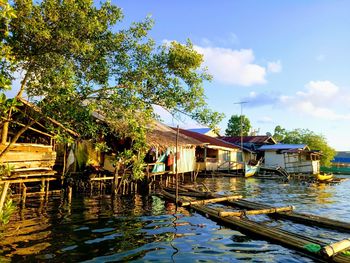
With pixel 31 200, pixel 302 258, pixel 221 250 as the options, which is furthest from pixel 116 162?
pixel 302 258

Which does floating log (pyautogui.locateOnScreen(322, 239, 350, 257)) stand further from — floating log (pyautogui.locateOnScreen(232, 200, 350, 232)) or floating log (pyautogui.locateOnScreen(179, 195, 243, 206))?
floating log (pyautogui.locateOnScreen(179, 195, 243, 206))

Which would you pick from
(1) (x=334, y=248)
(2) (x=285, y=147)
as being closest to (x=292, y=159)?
(2) (x=285, y=147)

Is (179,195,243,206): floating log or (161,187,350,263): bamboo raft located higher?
(179,195,243,206): floating log

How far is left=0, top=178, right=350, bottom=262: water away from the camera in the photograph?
24.4 ft

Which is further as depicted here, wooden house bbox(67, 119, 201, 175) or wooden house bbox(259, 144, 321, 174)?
wooden house bbox(259, 144, 321, 174)

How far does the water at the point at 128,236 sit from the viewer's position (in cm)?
743

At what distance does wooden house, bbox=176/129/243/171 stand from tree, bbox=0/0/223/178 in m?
19.1

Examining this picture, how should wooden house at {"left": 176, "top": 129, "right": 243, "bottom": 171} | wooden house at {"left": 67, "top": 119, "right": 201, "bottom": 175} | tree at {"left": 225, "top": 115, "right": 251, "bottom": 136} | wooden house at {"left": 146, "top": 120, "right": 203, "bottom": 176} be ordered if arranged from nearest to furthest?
wooden house at {"left": 67, "top": 119, "right": 201, "bottom": 175} → wooden house at {"left": 146, "top": 120, "right": 203, "bottom": 176} → wooden house at {"left": 176, "top": 129, "right": 243, "bottom": 171} → tree at {"left": 225, "top": 115, "right": 251, "bottom": 136}

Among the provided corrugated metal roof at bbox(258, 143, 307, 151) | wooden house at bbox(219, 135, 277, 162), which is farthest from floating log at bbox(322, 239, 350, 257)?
wooden house at bbox(219, 135, 277, 162)

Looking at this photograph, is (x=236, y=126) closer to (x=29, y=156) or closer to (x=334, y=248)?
(x=29, y=156)

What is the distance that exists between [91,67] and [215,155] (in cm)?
2603

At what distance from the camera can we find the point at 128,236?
9.11 meters

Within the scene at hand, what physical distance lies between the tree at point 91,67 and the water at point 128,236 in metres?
3.16

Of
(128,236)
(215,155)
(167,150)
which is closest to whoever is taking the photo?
(128,236)
